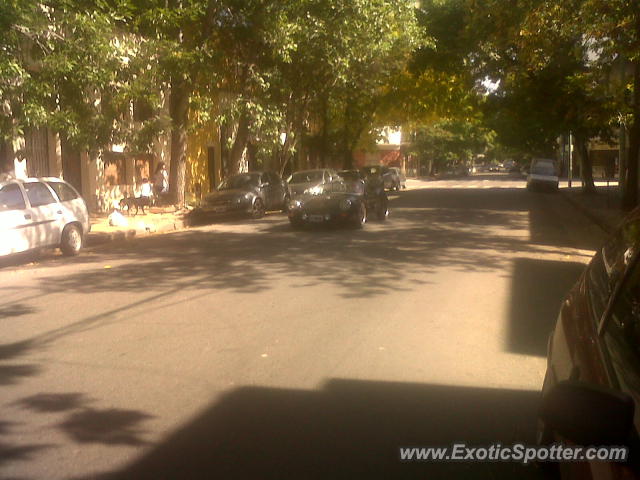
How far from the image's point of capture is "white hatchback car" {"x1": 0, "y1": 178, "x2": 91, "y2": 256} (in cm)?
1329

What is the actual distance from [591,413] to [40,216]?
43.7ft

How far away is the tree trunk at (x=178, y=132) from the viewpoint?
23500 millimetres

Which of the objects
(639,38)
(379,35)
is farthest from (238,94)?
(639,38)

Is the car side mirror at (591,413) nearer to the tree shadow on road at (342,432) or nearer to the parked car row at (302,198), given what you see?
the tree shadow on road at (342,432)

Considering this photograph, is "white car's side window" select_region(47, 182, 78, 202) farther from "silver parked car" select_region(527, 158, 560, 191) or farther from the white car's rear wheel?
"silver parked car" select_region(527, 158, 560, 191)

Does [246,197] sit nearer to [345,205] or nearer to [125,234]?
[125,234]

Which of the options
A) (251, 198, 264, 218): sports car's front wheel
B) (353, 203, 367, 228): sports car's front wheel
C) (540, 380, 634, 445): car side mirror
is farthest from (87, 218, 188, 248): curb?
(540, 380, 634, 445): car side mirror

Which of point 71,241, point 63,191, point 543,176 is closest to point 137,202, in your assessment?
point 63,191

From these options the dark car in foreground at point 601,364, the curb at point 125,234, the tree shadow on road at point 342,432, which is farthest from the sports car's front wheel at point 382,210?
the dark car in foreground at point 601,364

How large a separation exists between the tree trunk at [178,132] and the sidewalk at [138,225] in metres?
0.69

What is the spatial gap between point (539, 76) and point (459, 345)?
2221 cm

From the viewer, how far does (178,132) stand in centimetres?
2452

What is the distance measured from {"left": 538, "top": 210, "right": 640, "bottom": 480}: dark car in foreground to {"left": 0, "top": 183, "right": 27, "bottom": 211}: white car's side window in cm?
1154

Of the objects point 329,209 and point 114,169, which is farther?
point 114,169
